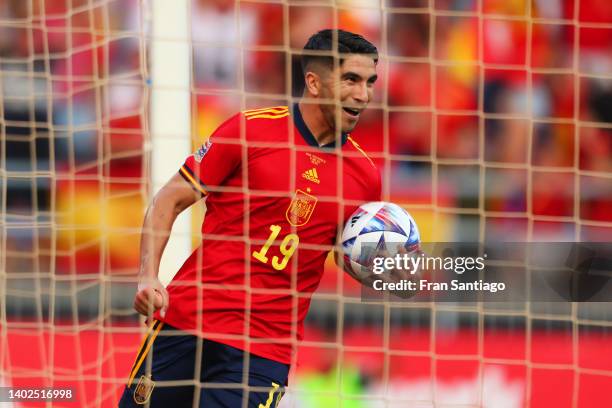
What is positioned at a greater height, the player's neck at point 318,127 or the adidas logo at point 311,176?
the player's neck at point 318,127

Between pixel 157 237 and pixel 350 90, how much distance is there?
0.71m

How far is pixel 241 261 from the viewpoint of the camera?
2.96 m

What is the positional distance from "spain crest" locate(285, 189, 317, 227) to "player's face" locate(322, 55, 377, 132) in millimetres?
226

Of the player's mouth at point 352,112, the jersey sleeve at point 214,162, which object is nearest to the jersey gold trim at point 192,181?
the jersey sleeve at point 214,162

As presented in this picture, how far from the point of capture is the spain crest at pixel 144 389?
2930mm

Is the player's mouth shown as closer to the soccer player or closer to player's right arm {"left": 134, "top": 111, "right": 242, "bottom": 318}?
the soccer player

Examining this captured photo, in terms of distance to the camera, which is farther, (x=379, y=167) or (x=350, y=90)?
(x=379, y=167)

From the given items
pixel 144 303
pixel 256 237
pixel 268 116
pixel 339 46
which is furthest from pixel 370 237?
pixel 144 303

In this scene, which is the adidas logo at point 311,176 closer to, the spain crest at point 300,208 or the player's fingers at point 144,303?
the spain crest at point 300,208

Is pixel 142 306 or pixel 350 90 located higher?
pixel 350 90

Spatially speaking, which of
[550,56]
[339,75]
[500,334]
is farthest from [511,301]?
[339,75]

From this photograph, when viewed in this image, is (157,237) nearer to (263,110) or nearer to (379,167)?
(263,110)

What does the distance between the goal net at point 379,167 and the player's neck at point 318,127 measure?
124cm

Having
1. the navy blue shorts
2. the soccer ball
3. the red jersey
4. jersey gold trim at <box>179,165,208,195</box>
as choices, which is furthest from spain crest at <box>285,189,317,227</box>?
the navy blue shorts
